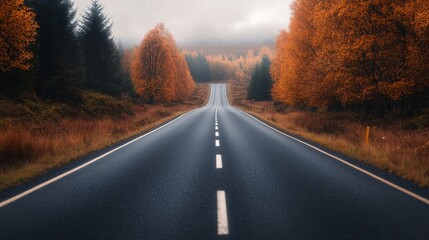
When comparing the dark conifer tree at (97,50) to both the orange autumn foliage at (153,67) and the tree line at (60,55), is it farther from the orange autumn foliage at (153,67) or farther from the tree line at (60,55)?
the orange autumn foliage at (153,67)

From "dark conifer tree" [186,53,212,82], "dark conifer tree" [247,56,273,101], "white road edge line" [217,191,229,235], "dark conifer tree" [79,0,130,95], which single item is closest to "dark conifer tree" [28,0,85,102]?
"dark conifer tree" [79,0,130,95]

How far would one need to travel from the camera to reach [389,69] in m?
17.4

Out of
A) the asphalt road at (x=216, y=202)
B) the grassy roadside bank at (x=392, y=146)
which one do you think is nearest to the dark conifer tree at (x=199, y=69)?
the grassy roadside bank at (x=392, y=146)

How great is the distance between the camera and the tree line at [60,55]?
15961 mm

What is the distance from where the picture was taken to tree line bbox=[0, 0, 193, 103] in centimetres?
1596

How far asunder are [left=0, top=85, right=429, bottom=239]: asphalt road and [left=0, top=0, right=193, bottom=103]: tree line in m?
10.8

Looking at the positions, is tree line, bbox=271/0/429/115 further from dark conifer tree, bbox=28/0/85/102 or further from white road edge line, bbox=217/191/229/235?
dark conifer tree, bbox=28/0/85/102

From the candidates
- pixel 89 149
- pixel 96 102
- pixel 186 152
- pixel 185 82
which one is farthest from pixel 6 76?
pixel 185 82

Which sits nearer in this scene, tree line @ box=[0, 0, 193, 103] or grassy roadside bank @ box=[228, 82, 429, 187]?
grassy roadside bank @ box=[228, 82, 429, 187]

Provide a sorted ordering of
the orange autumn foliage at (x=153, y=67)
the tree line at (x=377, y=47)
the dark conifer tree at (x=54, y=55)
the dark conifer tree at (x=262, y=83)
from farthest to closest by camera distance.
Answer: the dark conifer tree at (x=262, y=83) → the orange autumn foliage at (x=153, y=67) → the dark conifer tree at (x=54, y=55) → the tree line at (x=377, y=47)

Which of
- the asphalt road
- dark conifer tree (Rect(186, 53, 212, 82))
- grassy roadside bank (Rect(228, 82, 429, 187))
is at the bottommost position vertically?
grassy roadside bank (Rect(228, 82, 429, 187))

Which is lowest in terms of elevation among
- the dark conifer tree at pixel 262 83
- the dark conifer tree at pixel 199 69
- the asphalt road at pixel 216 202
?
the asphalt road at pixel 216 202

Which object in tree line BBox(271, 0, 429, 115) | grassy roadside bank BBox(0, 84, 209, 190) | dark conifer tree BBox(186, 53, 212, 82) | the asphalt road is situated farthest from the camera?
dark conifer tree BBox(186, 53, 212, 82)

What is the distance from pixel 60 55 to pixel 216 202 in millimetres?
24879
